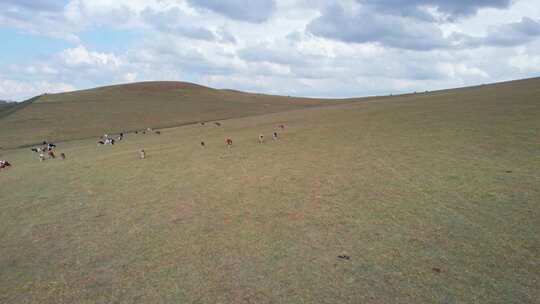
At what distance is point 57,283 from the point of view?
9156mm

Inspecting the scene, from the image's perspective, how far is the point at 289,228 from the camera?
11.8 meters

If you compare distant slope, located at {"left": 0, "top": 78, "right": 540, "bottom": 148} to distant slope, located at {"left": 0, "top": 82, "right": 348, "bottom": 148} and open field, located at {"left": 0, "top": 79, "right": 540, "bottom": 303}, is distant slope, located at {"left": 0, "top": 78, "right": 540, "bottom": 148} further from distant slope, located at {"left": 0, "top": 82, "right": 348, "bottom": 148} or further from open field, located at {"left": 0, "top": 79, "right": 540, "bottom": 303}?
open field, located at {"left": 0, "top": 79, "right": 540, "bottom": 303}

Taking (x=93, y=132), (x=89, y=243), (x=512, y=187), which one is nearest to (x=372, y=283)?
(x=89, y=243)

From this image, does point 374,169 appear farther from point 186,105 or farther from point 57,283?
point 186,105

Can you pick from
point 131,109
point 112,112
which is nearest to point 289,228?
point 112,112

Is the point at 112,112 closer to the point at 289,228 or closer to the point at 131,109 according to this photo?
the point at 131,109

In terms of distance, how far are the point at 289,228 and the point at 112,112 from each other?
65622 millimetres

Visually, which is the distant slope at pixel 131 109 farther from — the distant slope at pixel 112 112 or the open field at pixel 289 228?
the open field at pixel 289 228

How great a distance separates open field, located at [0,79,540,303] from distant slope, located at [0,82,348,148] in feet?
107

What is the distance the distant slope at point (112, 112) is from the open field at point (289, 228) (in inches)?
1281

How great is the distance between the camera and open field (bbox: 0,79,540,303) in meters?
8.42

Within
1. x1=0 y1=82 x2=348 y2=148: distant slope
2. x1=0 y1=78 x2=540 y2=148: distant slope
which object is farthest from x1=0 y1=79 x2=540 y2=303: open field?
x1=0 y1=82 x2=348 y2=148: distant slope

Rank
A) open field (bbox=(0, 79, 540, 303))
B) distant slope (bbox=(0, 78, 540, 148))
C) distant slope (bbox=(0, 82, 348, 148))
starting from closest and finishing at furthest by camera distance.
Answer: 1. open field (bbox=(0, 79, 540, 303))
2. distant slope (bbox=(0, 78, 540, 148))
3. distant slope (bbox=(0, 82, 348, 148))

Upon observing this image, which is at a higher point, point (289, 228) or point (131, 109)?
point (131, 109)
